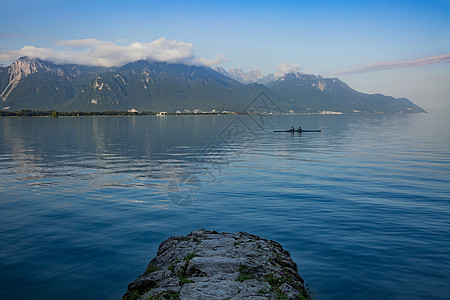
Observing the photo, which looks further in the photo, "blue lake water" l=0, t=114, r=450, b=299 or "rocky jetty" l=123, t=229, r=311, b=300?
"blue lake water" l=0, t=114, r=450, b=299

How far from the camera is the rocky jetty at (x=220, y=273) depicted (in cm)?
1191

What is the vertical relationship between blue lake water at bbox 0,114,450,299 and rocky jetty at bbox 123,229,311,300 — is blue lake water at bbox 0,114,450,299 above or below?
below

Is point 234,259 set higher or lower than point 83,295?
higher

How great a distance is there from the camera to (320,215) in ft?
82.1

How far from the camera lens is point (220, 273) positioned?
1323 centimetres

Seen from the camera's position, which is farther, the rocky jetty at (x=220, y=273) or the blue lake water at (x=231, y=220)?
the blue lake water at (x=231, y=220)

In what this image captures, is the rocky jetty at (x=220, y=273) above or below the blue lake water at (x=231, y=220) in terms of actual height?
above

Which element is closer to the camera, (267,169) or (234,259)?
(234,259)

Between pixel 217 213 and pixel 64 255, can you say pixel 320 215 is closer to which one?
pixel 217 213

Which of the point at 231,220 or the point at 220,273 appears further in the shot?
the point at 231,220

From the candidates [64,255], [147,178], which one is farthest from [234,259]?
[147,178]

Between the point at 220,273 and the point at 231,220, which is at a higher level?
the point at 220,273

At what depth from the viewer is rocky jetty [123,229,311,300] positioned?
1191 cm

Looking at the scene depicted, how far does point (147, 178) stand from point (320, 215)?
2314 centimetres
